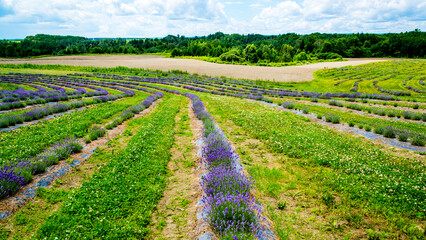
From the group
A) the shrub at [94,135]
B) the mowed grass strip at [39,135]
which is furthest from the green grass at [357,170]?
the mowed grass strip at [39,135]

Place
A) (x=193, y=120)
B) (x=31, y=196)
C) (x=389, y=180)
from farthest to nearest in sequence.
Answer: (x=193, y=120), (x=389, y=180), (x=31, y=196)

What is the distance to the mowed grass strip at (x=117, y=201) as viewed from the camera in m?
5.81

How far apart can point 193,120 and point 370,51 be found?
A: 6918 inches

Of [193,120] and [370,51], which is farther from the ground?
[370,51]

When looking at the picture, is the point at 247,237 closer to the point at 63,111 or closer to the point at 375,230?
A: the point at 375,230

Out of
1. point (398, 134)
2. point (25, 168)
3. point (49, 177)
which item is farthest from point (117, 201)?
point (398, 134)

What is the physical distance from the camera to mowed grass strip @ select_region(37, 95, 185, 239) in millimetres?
5809

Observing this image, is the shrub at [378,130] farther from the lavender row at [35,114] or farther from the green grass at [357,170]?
the lavender row at [35,114]

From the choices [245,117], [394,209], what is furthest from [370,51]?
[394,209]

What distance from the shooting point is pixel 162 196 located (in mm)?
7945

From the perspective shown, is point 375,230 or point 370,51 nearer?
point 375,230

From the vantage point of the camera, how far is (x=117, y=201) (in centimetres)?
704

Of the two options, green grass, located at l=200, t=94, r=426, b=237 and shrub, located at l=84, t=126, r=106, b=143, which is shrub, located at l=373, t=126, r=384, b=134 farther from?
shrub, located at l=84, t=126, r=106, b=143

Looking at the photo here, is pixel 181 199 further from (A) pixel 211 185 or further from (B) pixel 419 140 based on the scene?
(B) pixel 419 140
